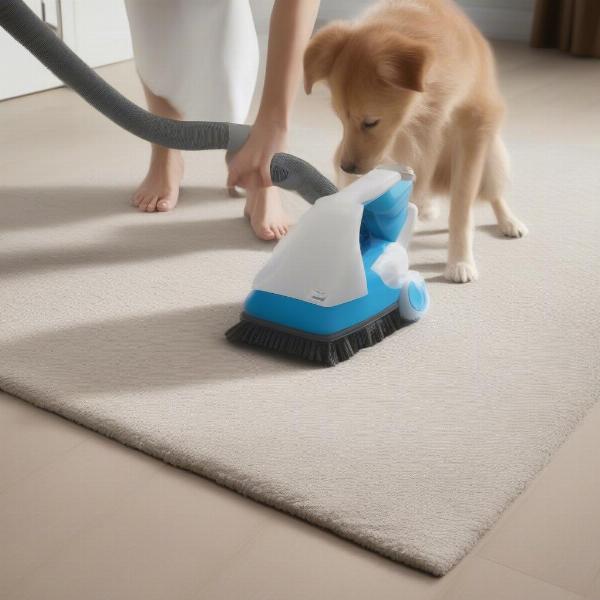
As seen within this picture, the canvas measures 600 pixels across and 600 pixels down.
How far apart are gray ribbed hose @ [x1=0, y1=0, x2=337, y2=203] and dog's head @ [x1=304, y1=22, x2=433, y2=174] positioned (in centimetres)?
13

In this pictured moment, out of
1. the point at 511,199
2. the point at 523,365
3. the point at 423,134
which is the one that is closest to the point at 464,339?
the point at 523,365

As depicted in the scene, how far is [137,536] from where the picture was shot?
3.45 feet

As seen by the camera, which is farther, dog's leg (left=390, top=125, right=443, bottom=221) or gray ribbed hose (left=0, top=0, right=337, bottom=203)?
dog's leg (left=390, top=125, right=443, bottom=221)

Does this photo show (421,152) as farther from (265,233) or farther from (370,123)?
(265,233)

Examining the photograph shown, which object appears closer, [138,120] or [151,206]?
[138,120]

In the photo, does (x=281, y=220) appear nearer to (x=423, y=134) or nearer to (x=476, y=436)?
(x=423, y=134)

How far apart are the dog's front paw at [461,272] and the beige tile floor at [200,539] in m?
0.52

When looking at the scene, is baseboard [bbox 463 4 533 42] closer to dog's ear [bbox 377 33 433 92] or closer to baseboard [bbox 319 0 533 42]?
baseboard [bbox 319 0 533 42]

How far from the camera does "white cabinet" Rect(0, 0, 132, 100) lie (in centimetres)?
320

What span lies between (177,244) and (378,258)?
59 cm

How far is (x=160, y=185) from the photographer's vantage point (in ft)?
7.23

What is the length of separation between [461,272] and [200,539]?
0.89m

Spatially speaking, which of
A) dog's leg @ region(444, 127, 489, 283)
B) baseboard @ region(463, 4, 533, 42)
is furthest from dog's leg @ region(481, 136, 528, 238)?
baseboard @ region(463, 4, 533, 42)

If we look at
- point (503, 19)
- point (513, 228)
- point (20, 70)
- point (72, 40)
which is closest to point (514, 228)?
point (513, 228)
